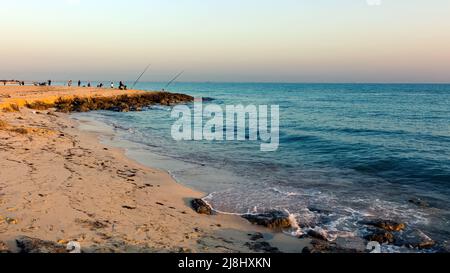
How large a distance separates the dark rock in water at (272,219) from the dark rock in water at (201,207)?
1033 mm

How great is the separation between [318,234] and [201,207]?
133 inches

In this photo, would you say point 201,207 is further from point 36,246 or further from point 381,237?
point 381,237

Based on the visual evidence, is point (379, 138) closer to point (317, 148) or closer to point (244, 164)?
point (317, 148)

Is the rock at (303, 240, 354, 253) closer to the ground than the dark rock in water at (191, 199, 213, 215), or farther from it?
closer to the ground

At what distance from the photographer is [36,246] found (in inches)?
263

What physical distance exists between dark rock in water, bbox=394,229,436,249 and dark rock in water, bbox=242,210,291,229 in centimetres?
268

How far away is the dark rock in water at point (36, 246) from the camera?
6.52m

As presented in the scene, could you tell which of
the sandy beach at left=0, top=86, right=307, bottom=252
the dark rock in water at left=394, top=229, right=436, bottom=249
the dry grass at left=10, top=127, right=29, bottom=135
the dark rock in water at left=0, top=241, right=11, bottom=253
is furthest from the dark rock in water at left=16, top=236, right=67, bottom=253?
the dry grass at left=10, top=127, right=29, bottom=135

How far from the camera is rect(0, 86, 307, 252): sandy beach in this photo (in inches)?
291

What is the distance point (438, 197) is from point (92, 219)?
37.0 feet

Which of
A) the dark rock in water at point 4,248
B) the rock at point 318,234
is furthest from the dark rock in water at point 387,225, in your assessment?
the dark rock in water at point 4,248

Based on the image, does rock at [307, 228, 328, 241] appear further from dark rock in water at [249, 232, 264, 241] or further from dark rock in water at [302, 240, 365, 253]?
dark rock in water at [249, 232, 264, 241]

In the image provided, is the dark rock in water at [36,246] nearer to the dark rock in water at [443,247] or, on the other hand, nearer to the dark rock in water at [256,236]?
the dark rock in water at [256,236]
